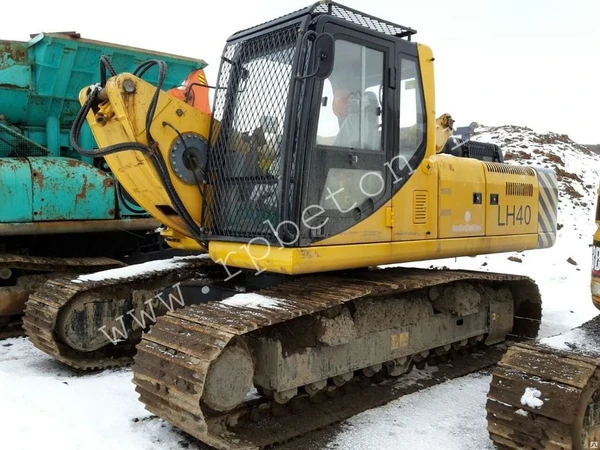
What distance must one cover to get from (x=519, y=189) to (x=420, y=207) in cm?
174

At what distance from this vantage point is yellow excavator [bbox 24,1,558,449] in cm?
376

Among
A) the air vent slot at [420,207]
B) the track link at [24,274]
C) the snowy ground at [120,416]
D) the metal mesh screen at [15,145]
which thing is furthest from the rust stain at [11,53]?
the air vent slot at [420,207]

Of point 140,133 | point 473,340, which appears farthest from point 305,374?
point 473,340

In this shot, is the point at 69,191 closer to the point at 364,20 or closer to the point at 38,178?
the point at 38,178

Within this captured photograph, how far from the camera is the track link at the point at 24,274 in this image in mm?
6016

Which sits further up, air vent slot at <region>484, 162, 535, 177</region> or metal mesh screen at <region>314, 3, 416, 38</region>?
metal mesh screen at <region>314, 3, 416, 38</region>

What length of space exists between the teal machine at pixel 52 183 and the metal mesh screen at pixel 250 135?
2.41 m

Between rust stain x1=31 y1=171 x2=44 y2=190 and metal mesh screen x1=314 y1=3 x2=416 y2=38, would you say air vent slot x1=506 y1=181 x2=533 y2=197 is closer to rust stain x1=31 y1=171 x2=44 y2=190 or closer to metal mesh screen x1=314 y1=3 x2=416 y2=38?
metal mesh screen x1=314 y1=3 x2=416 y2=38

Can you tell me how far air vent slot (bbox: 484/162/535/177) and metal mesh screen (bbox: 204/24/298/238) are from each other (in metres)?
2.40

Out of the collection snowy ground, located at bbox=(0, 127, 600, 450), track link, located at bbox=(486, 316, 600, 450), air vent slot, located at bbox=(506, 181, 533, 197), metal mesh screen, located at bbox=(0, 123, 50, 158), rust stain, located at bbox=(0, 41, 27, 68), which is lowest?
snowy ground, located at bbox=(0, 127, 600, 450)

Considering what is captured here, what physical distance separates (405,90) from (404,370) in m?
2.29

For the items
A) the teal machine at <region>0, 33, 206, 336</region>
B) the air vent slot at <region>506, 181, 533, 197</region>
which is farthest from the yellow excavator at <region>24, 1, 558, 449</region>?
the teal machine at <region>0, 33, 206, 336</region>

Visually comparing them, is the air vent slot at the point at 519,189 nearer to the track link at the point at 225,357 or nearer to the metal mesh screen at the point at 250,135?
the track link at the point at 225,357

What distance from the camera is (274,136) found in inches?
160
